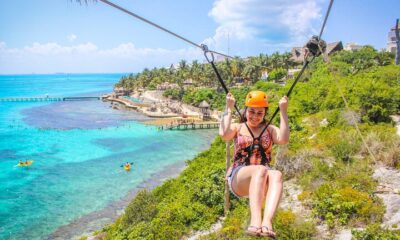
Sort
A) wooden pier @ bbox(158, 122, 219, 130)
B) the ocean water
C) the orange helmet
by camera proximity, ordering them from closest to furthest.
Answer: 1. the orange helmet
2. the ocean water
3. wooden pier @ bbox(158, 122, 219, 130)

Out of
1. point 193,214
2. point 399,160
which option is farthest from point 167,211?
point 399,160

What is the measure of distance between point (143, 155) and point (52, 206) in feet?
47.5

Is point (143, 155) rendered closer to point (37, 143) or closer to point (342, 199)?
point (37, 143)

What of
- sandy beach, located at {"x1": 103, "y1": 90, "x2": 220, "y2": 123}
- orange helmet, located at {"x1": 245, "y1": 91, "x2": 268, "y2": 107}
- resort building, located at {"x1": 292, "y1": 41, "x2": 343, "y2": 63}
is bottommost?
sandy beach, located at {"x1": 103, "y1": 90, "x2": 220, "y2": 123}

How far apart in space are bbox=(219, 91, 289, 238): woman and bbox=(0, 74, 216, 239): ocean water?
17.8 meters

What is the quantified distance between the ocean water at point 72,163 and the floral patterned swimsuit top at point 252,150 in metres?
17.8

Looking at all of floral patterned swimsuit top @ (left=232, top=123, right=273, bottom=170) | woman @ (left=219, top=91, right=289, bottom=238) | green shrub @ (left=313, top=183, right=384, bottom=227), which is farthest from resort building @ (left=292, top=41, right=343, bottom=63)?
floral patterned swimsuit top @ (left=232, top=123, right=273, bottom=170)

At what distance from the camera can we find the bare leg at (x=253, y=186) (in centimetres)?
383

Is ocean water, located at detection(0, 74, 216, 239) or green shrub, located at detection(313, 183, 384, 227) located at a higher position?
green shrub, located at detection(313, 183, 384, 227)

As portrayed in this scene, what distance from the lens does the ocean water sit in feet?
72.1

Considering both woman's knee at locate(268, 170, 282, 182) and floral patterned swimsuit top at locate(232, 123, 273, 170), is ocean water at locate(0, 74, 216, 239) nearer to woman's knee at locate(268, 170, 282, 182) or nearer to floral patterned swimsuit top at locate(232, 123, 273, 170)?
floral patterned swimsuit top at locate(232, 123, 273, 170)

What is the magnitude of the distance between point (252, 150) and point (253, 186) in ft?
2.14

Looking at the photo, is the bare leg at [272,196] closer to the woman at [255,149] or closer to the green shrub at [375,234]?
the woman at [255,149]

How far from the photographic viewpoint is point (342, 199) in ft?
29.5
